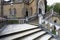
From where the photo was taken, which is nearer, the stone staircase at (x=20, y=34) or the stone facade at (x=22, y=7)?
the stone staircase at (x=20, y=34)

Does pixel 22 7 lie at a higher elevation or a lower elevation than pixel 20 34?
higher

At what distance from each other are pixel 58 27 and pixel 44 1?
27.7 meters

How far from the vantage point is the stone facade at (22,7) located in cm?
3908

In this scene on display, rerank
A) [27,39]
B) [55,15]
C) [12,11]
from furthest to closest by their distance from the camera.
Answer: [12,11] → [55,15] → [27,39]

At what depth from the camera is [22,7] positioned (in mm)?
39094

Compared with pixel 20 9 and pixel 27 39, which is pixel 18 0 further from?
pixel 27 39

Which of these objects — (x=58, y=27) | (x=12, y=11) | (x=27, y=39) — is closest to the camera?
(x=27, y=39)

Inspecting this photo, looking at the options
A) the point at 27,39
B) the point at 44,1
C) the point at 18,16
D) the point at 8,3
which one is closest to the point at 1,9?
the point at 8,3

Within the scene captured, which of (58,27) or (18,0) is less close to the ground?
(18,0)

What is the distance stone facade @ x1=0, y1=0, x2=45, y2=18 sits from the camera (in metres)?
39.1

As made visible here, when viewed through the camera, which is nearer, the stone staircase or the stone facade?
the stone staircase

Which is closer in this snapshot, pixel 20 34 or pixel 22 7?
pixel 20 34

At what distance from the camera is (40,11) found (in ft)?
133

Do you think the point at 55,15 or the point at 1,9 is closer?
the point at 55,15
